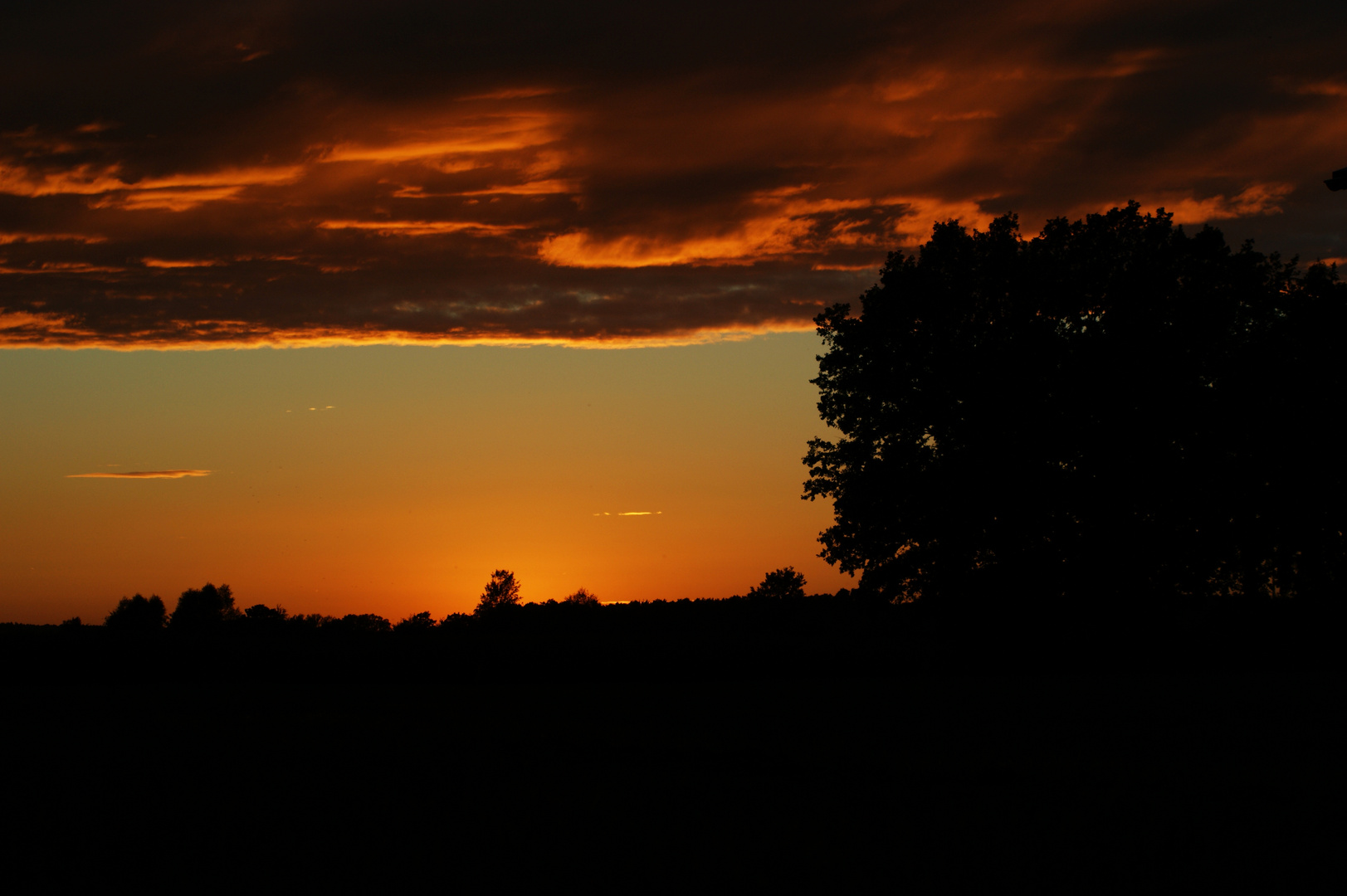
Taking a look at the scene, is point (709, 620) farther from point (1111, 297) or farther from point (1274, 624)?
point (1111, 297)

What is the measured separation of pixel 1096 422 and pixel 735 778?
79.0 ft

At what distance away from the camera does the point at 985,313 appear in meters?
37.2

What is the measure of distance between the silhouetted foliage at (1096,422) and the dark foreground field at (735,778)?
3.10 meters

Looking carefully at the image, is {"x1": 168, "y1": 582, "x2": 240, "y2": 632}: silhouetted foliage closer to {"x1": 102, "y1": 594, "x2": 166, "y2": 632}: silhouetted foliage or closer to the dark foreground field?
{"x1": 102, "y1": 594, "x2": 166, "y2": 632}: silhouetted foliage

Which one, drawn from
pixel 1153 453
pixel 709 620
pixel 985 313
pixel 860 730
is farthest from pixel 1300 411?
pixel 709 620

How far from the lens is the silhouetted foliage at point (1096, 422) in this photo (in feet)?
113

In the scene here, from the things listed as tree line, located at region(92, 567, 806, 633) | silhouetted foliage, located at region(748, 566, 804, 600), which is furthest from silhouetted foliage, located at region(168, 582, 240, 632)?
silhouetted foliage, located at region(748, 566, 804, 600)

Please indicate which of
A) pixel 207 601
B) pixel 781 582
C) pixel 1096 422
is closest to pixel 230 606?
pixel 207 601

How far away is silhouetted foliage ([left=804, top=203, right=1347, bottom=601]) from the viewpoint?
34562 mm

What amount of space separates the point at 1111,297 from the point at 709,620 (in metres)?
39.2

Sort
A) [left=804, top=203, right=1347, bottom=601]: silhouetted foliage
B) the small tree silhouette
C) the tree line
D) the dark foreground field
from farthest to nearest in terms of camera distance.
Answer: the small tree silhouette
the tree line
[left=804, top=203, right=1347, bottom=601]: silhouetted foliage
the dark foreground field

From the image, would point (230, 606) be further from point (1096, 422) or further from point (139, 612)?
point (1096, 422)

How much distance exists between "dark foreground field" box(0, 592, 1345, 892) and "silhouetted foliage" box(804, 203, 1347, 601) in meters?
3.10

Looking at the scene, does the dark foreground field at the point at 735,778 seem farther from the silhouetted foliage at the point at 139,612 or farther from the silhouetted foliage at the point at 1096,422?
the silhouetted foliage at the point at 139,612
